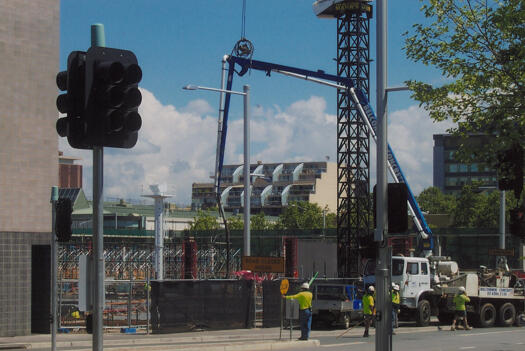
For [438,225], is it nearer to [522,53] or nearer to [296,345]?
[296,345]

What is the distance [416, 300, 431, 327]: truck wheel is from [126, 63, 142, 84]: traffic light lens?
27091 millimetres

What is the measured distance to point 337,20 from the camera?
209ft

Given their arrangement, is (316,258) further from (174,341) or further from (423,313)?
(174,341)

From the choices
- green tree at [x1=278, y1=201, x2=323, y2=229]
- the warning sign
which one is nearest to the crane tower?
the warning sign

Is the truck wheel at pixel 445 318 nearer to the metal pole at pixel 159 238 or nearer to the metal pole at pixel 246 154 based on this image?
the metal pole at pixel 246 154

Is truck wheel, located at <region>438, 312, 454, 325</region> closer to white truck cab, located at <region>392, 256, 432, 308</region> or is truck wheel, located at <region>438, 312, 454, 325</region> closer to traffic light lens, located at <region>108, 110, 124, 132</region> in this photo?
white truck cab, located at <region>392, 256, 432, 308</region>

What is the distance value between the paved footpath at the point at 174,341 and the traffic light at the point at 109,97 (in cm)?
1341

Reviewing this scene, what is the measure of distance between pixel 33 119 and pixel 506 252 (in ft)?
75.7

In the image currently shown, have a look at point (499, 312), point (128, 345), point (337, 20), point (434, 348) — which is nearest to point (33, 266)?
point (128, 345)

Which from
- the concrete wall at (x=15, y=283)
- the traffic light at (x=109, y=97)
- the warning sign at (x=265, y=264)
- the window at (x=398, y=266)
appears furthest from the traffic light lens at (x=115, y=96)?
the window at (x=398, y=266)

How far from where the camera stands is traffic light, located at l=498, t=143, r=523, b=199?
15359 mm

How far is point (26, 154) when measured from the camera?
25.2 meters

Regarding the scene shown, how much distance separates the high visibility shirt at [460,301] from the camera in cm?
3212

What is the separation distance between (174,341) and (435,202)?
138 m
